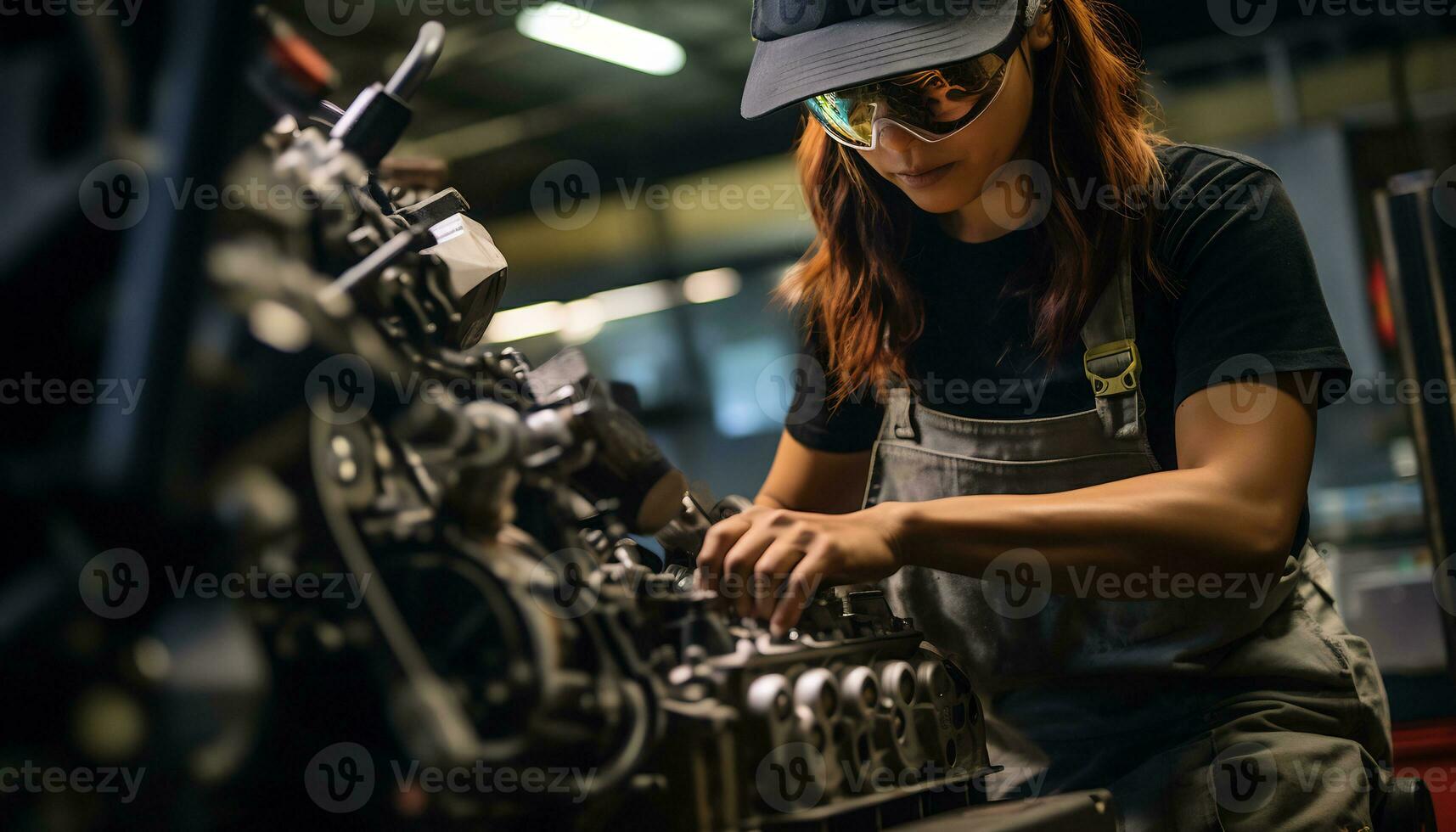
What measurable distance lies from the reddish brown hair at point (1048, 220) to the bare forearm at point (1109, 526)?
0.31 metres

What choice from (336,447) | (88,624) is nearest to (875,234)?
(336,447)

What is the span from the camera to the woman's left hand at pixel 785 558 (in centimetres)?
90

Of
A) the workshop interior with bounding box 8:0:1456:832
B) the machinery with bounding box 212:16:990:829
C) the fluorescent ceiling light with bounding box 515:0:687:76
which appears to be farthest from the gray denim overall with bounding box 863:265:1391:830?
the fluorescent ceiling light with bounding box 515:0:687:76

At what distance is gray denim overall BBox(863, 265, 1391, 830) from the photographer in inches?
46.0

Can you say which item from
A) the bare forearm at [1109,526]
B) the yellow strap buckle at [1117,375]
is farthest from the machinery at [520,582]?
the yellow strap buckle at [1117,375]

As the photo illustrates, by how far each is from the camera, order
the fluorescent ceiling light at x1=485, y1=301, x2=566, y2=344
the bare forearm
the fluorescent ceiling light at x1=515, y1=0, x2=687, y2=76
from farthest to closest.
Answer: the fluorescent ceiling light at x1=485, y1=301, x2=566, y2=344 → the fluorescent ceiling light at x1=515, y1=0, x2=687, y2=76 → the bare forearm

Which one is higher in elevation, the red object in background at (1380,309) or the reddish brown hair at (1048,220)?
the reddish brown hair at (1048,220)

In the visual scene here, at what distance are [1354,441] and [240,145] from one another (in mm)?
4643

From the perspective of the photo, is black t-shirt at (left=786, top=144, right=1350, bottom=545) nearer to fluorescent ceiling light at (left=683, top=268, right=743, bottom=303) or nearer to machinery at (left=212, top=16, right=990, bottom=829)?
machinery at (left=212, top=16, right=990, bottom=829)

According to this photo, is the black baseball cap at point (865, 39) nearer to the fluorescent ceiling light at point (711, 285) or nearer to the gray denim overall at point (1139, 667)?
the gray denim overall at point (1139, 667)

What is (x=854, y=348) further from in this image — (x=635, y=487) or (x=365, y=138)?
(x=365, y=138)

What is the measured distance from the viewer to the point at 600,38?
5.18m

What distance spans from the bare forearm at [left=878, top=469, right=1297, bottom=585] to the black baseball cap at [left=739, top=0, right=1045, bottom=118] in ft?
1.44

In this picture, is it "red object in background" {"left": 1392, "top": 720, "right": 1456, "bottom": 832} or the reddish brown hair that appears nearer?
the reddish brown hair
